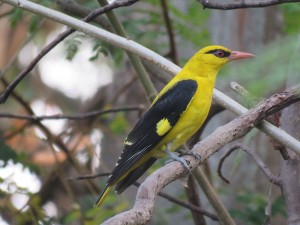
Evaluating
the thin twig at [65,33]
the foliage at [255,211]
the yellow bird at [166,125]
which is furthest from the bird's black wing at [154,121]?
the foliage at [255,211]

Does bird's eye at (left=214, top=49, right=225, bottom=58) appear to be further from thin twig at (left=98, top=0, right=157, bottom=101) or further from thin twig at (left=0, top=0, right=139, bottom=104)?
thin twig at (left=0, top=0, right=139, bottom=104)

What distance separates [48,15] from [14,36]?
5644 mm

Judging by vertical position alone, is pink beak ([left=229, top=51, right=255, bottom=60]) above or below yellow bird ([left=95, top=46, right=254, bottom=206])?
above

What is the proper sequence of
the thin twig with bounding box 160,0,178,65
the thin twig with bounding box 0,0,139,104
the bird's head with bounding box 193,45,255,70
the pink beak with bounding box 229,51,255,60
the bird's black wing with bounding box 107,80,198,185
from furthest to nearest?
1. the thin twig with bounding box 160,0,178,65
2. the bird's head with bounding box 193,45,255,70
3. the pink beak with bounding box 229,51,255,60
4. the bird's black wing with bounding box 107,80,198,185
5. the thin twig with bounding box 0,0,139,104

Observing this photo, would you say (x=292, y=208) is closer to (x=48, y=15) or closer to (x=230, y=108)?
(x=230, y=108)

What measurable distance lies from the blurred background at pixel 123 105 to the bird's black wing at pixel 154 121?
249mm

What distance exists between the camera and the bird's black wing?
136 inches

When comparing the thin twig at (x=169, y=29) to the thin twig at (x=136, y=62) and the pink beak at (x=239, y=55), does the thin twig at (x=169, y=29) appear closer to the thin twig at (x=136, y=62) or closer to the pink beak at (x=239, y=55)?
the pink beak at (x=239, y=55)

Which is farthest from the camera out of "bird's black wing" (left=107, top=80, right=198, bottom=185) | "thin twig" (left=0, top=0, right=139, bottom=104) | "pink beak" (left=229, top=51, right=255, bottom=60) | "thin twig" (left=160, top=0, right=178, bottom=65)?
"thin twig" (left=160, top=0, right=178, bottom=65)

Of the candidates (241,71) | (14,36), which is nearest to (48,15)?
(241,71)

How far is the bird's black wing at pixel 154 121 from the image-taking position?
346 cm

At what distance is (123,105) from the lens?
21.6ft

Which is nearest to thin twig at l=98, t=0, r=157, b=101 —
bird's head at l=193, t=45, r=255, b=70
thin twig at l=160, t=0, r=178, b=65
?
bird's head at l=193, t=45, r=255, b=70

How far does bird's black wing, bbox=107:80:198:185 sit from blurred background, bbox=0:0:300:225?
9.8 inches
